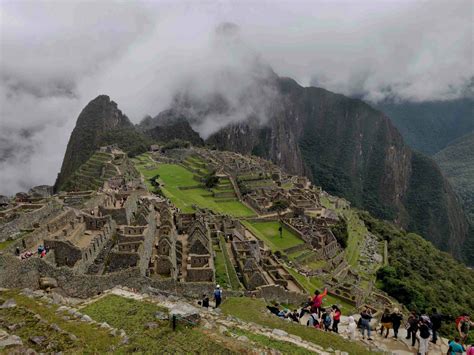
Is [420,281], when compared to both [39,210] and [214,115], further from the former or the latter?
[214,115]

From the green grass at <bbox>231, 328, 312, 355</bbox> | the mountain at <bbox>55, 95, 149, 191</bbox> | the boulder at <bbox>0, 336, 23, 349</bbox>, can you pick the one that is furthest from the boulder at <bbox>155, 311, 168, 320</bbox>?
the mountain at <bbox>55, 95, 149, 191</bbox>

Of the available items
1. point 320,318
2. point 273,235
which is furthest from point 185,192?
point 320,318

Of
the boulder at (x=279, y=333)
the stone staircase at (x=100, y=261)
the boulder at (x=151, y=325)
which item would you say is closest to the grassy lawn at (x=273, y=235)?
the stone staircase at (x=100, y=261)

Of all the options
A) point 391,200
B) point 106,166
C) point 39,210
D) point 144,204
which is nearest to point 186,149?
point 106,166

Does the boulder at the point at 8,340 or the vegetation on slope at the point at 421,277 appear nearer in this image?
the boulder at the point at 8,340

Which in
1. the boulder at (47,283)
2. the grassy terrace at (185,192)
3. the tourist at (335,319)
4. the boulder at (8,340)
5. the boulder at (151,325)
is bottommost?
the boulder at (47,283)

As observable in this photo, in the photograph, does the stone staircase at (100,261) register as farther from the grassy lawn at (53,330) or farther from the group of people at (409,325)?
the group of people at (409,325)

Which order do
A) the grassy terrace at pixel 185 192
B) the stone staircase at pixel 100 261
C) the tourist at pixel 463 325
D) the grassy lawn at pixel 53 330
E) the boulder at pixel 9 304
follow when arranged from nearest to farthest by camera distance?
the grassy lawn at pixel 53 330 → the boulder at pixel 9 304 → the tourist at pixel 463 325 → the stone staircase at pixel 100 261 → the grassy terrace at pixel 185 192
